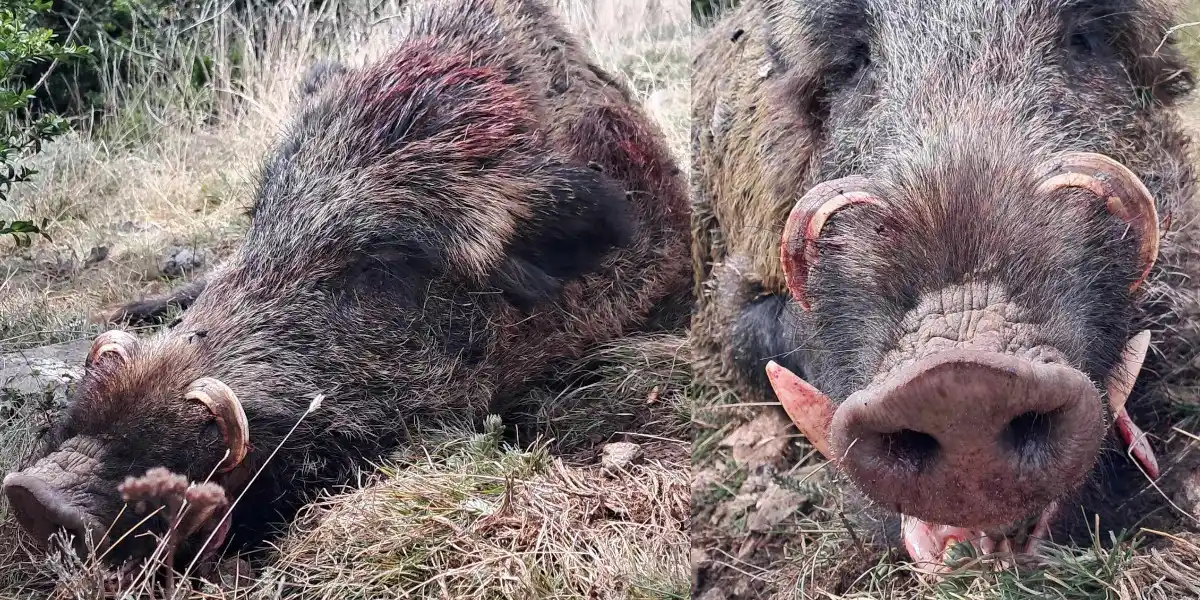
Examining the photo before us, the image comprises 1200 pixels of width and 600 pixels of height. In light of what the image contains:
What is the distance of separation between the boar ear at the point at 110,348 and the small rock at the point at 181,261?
359mm

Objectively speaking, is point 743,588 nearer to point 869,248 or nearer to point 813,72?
point 869,248

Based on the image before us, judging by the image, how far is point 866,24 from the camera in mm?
2066

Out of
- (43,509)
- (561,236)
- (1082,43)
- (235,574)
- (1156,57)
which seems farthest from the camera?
(561,236)

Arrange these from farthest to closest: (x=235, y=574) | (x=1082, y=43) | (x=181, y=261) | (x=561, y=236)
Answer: (x=561, y=236)
(x=181, y=261)
(x=235, y=574)
(x=1082, y=43)

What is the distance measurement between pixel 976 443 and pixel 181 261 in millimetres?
2143

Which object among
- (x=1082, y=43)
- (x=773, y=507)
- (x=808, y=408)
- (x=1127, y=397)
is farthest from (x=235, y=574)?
(x=1082, y=43)

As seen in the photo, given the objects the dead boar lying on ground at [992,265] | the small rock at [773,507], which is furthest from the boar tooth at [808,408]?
the small rock at [773,507]

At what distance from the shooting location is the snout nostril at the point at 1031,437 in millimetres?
1398

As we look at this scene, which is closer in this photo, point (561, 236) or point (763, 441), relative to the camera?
point (763, 441)

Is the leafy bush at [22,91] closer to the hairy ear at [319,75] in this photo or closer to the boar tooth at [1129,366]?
the hairy ear at [319,75]

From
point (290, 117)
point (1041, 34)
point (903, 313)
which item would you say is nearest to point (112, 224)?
point (290, 117)

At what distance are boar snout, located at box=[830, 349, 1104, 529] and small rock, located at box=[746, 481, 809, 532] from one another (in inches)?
16.3

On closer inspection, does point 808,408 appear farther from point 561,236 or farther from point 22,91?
point 22,91

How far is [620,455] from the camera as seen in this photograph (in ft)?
7.98
